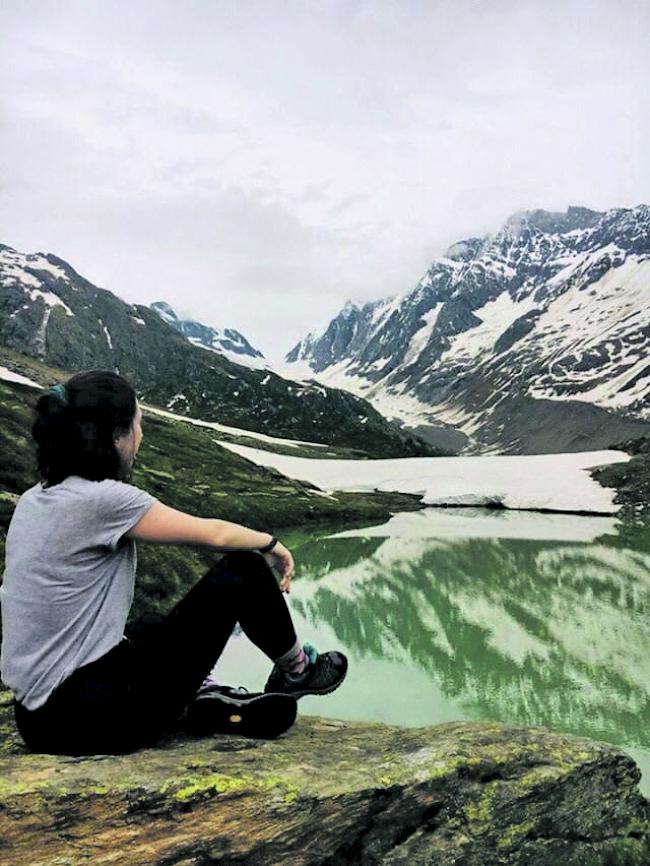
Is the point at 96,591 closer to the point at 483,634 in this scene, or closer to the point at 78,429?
the point at 78,429

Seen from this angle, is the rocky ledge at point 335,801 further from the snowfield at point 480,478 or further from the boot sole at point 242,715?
the snowfield at point 480,478

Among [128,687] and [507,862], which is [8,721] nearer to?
[128,687]

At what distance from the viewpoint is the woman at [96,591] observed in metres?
4.49

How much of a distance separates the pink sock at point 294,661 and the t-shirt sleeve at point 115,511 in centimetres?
184

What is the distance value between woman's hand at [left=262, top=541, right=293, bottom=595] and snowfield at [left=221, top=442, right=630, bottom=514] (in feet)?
194

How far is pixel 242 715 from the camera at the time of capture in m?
5.44

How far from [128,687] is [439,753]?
2491 millimetres

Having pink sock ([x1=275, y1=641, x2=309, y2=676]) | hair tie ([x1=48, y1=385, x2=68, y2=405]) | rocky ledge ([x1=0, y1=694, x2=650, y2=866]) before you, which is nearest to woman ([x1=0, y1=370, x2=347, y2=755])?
hair tie ([x1=48, y1=385, x2=68, y2=405])

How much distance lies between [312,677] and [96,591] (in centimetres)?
205

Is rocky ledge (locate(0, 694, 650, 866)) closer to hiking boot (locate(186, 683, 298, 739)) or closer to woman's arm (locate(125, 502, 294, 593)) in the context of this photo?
hiking boot (locate(186, 683, 298, 739))

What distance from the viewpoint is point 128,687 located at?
4637 mm

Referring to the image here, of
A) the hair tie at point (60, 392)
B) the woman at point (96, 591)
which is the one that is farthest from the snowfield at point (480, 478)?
the hair tie at point (60, 392)

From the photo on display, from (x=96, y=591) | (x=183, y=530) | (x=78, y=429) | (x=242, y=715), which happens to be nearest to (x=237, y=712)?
(x=242, y=715)

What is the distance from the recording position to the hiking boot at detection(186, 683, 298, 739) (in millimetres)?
5344
